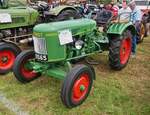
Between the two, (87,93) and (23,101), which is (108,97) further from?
(23,101)

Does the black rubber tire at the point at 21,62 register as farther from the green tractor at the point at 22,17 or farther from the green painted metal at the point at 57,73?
the green tractor at the point at 22,17

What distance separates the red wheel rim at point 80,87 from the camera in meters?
4.19

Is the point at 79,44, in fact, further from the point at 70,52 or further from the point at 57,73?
the point at 57,73

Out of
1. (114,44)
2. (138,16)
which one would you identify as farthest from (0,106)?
(138,16)

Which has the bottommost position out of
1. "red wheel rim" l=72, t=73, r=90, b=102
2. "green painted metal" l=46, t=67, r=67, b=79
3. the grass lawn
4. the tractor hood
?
the grass lawn

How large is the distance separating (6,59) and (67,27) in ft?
6.44

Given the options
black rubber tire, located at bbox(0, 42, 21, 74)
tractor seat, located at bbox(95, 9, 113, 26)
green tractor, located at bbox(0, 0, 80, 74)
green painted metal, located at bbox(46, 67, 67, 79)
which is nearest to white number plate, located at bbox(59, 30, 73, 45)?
green painted metal, located at bbox(46, 67, 67, 79)

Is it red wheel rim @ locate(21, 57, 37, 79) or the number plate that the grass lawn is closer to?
red wheel rim @ locate(21, 57, 37, 79)

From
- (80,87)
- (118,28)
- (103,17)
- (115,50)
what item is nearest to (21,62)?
(80,87)

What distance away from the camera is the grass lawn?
4195 mm

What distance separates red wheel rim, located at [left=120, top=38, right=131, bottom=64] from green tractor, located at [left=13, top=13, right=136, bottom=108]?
0.02m

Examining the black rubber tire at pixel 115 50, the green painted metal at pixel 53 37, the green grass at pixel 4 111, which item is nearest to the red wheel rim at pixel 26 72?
the green painted metal at pixel 53 37

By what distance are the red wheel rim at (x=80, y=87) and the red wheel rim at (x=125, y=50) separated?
1.64m

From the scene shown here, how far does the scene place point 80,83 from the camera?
4266mm
